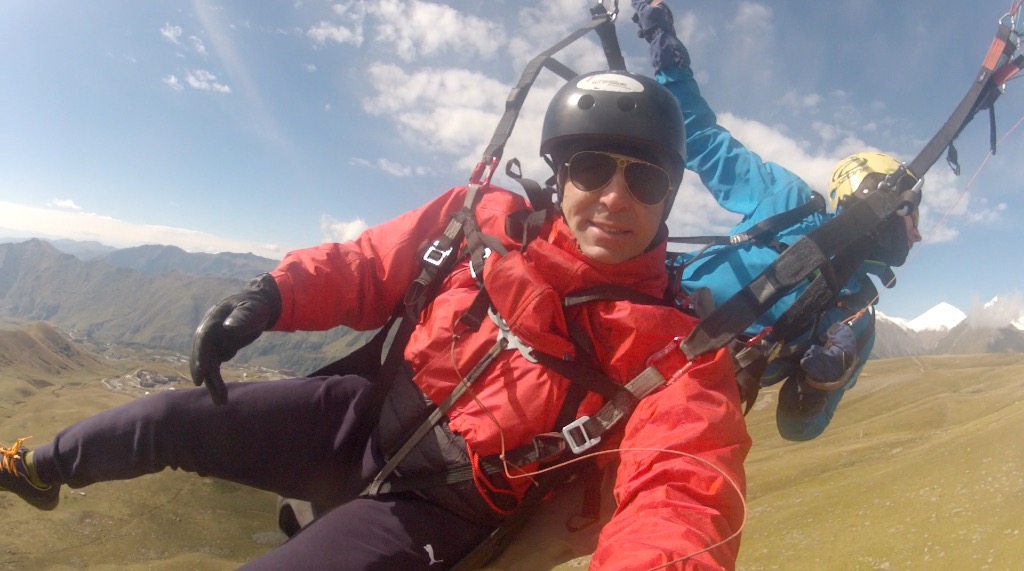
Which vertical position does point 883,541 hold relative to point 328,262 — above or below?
below

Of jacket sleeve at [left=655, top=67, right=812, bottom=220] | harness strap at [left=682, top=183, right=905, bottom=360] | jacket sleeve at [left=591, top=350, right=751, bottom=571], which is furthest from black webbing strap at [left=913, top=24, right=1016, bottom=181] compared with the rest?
jacket sleeve at [left=591, top=350, right=751, bottom=571]

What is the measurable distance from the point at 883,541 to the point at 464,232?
24.7 ft

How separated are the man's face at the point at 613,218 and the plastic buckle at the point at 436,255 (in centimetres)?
87

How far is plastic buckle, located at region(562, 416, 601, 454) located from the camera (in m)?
2.72

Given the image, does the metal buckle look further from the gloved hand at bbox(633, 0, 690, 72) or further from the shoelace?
the gloved hand at bbox(633, 0, 690, 72)

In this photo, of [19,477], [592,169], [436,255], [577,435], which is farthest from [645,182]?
[19,477]

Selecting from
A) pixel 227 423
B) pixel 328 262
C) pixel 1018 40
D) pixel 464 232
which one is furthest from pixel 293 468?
pixel 1018 40

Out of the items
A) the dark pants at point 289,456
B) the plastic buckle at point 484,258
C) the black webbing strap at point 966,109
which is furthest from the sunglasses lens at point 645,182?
the dark pants at point 289,456

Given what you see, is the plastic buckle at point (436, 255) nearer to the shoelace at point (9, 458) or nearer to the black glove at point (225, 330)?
the black glove at point (225, 330)

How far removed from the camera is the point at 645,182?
3145mm

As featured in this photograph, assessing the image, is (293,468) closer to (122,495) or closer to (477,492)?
(477,492)

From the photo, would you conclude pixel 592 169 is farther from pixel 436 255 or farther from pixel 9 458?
pixel 9 458

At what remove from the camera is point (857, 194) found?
13.7ft

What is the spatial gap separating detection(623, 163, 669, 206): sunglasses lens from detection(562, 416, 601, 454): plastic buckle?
1344 mm
